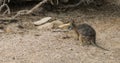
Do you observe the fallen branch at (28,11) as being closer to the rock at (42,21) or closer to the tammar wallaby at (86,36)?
the rock at (42,21)

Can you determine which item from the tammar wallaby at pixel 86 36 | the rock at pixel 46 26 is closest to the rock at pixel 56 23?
the rock at pixel 46 26

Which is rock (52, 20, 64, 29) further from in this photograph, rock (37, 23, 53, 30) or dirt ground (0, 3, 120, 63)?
dirt ground (0, 3, 120, 63)

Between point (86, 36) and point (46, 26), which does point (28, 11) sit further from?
point (86, 36)

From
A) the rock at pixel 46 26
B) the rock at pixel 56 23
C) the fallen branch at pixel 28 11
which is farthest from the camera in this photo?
the fallen branch at pixel 28 11

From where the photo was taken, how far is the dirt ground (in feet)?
20.7

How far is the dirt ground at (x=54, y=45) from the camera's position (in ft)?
20.7

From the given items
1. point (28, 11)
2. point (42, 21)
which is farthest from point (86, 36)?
point (28, 11)

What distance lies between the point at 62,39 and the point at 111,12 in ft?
9.20

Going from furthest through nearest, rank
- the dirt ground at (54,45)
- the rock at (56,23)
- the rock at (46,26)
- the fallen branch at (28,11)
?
the fallen branch at (28,11)
the rock at (56,23)
the rock at (46,26)
the dirt ground at (54,45)

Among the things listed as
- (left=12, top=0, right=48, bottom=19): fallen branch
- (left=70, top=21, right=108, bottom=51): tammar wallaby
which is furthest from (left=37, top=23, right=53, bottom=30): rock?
(left=70, top=21, right=108, bottom=51): tammar wallaby

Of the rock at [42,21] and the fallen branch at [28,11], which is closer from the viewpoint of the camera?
the rock at [42,21]

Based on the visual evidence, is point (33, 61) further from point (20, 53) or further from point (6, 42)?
point (6, 42)

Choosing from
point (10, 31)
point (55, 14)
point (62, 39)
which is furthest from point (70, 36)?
point (55, 14)

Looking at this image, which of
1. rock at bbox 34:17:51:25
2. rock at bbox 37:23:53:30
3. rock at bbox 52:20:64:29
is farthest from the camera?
rock at bbox 34:17:51:25
